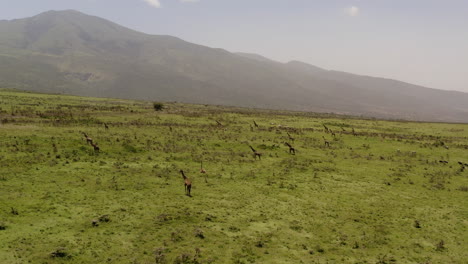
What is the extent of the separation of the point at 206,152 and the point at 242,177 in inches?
349

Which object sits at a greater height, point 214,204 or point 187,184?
point 187,184

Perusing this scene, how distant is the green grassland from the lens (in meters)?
16.5

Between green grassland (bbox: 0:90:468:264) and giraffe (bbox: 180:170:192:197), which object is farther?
giraffe (bbox: 180:170:192:197)

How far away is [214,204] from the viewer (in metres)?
22.1

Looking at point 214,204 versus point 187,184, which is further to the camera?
point 187,184

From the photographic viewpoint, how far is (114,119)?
5556 cm

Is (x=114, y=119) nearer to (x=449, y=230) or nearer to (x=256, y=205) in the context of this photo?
(x=256, y=205)

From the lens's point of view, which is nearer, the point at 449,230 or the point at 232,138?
the point at 449,230

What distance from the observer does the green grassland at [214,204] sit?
54.2 ft

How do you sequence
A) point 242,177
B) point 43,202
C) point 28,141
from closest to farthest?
1. point 43,202
2. point 242,177
3. point 28,141

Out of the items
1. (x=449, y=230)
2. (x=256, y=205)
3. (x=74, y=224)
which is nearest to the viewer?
(x=74, y=224)

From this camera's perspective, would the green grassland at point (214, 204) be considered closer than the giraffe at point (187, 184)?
Yes

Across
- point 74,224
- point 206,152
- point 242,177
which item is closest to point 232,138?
point 206,152

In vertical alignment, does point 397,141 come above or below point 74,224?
above
